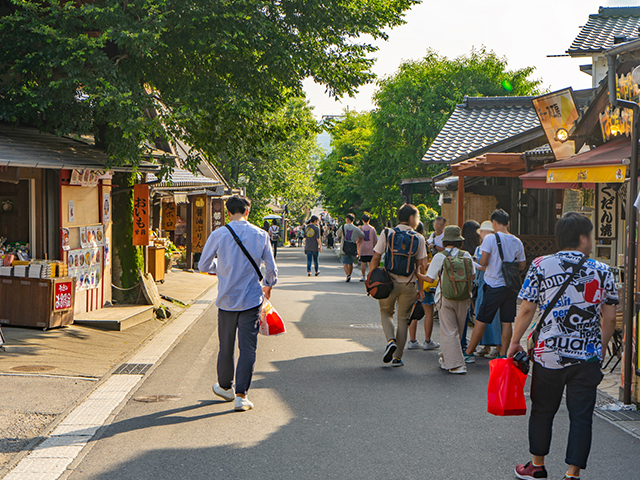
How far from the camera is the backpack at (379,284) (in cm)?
790

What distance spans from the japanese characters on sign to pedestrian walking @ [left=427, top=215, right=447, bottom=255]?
9.08ft

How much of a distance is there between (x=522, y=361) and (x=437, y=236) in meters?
8.13

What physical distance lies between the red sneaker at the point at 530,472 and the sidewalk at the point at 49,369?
11.3 ft

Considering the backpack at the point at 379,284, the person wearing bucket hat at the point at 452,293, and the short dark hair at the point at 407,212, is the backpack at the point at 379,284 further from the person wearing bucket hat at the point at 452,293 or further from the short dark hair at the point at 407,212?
the short dark hair at the point at 407,212

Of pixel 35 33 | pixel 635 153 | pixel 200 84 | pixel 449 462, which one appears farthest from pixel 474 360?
pixel 35 33

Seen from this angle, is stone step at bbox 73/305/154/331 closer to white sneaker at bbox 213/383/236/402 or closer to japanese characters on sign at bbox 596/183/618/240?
white sneaker at bbox 213/383/236/402

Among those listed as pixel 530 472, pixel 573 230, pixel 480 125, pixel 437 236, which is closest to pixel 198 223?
pixel 480 125

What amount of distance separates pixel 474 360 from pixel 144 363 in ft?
13.4

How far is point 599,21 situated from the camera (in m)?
22.6

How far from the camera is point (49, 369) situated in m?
7.57

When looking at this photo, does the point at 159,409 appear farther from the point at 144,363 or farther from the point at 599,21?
the point at 599,21

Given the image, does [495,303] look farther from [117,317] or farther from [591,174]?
[117,317]

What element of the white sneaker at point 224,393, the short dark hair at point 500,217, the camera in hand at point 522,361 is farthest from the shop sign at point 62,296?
the camera in hand at point 522,361

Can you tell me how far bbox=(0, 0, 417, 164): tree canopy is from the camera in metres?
9.64
